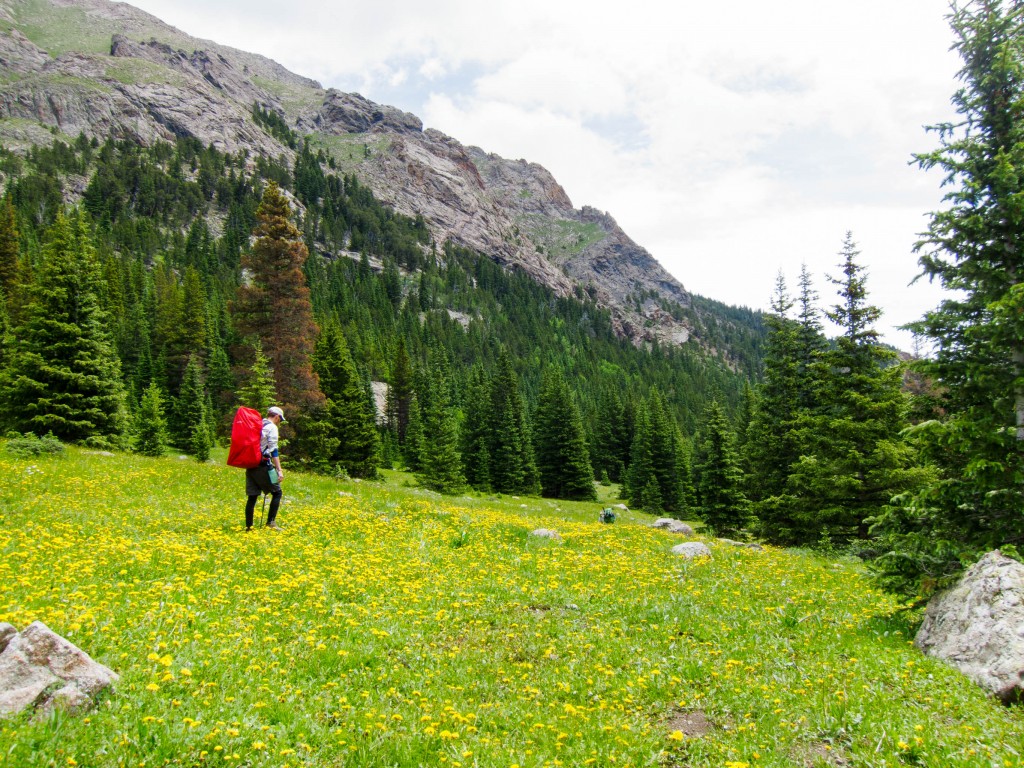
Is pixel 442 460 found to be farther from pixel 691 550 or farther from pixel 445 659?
pixel 445 659

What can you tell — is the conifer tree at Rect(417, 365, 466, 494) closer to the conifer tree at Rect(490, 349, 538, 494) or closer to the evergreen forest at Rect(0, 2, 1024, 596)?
the evergreen forest at Rect(0, 2, 1024, 596)

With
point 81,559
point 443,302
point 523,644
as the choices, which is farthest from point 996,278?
point 443,302

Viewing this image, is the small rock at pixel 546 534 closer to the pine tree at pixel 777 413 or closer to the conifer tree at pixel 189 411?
the pine tree at pixel 777 413

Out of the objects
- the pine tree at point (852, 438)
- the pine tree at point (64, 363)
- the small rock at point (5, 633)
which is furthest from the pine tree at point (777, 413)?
the pine tree at point (64, 363)

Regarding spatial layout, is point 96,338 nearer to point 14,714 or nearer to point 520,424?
point 14,714

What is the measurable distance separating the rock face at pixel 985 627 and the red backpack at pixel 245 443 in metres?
13.4

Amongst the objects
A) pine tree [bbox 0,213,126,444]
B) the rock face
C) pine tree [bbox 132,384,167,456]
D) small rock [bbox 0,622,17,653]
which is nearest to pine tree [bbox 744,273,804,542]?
the rock face

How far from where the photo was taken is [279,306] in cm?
3522

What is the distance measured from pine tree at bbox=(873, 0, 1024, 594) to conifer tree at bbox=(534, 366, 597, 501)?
175ft

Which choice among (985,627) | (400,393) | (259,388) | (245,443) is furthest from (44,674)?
(400,393)

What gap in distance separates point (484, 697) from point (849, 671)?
17.1ft

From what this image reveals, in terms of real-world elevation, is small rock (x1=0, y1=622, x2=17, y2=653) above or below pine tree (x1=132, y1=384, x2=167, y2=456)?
below

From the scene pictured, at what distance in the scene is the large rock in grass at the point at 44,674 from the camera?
15.4 ft

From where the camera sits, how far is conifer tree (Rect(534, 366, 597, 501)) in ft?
211
